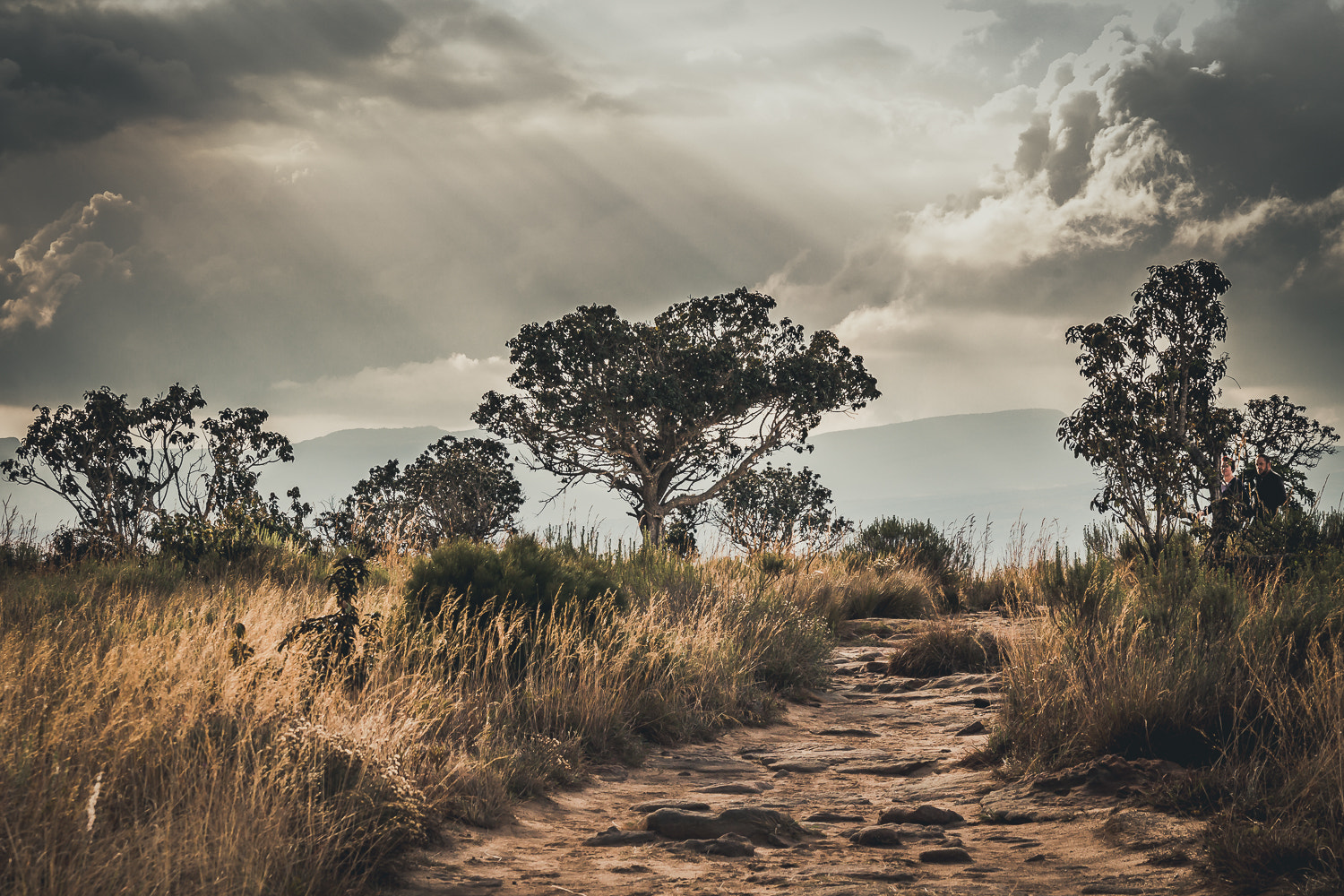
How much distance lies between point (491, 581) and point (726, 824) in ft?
12.4

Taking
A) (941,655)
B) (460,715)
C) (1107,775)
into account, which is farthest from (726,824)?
(941,655)

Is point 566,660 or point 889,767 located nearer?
point 889,767

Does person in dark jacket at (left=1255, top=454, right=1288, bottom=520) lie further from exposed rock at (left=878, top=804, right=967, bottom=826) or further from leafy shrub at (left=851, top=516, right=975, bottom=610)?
exposed rock at (left=878, top=804, right=967, bottom=826)

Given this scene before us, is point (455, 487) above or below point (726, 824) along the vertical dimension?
above

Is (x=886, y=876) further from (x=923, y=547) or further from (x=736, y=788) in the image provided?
(x=923, y=547)

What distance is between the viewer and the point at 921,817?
15.1 feet

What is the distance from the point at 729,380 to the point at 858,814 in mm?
22969

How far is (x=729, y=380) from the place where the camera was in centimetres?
2744

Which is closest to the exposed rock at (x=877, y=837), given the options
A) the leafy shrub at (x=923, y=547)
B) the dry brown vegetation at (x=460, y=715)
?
the dry brown vegetation at (x=460, y=715)

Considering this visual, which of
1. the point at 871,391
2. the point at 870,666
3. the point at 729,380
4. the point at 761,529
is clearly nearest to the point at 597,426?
the point at 729,380

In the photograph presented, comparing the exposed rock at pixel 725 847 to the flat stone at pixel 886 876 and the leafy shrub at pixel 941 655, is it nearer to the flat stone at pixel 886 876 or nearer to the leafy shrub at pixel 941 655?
the flat stone at pixel 886 876

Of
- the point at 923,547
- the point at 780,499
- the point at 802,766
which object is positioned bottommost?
the point at 802,766

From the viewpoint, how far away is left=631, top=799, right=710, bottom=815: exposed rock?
4.80 metres

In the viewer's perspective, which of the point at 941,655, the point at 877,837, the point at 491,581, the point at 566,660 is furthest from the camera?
the point at 941,655
